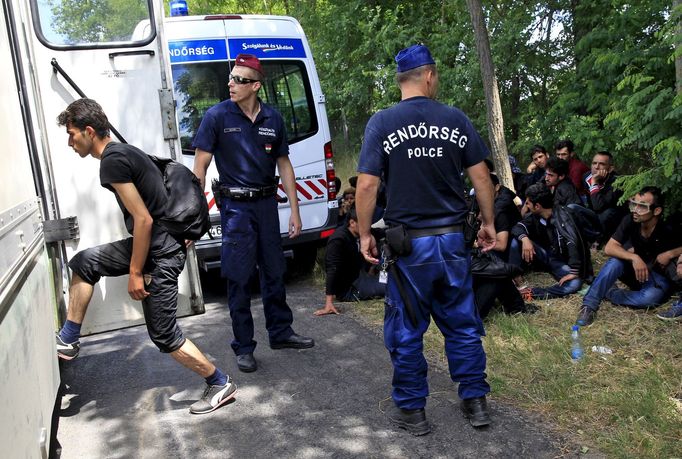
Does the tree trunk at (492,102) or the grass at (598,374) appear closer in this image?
the grass at (598,374)

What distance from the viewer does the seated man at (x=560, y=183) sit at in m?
6.94

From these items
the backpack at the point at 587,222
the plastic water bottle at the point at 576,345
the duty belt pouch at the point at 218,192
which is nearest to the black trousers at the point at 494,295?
the plastic water bottle at the point at 576,345

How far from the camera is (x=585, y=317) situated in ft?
16.8

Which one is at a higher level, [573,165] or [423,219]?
[423,219]

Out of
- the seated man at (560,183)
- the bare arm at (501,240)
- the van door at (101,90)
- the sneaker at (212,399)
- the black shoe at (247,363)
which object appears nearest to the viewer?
the sneaker at (212,399)

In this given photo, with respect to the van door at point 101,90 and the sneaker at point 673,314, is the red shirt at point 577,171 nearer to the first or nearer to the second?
the sneaker at point 673,314

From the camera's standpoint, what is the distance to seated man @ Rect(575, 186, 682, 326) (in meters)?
5.29

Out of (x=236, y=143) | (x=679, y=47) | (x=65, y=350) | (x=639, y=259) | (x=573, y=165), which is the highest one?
(x=679, y=47)

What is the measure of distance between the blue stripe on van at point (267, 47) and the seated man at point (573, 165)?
318cm

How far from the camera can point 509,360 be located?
446cm

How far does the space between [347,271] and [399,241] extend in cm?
308

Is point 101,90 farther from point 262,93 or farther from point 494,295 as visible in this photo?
point 494,295

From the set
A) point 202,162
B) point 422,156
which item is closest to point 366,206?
point 422,156

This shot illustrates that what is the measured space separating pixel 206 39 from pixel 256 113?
2.63 metres
